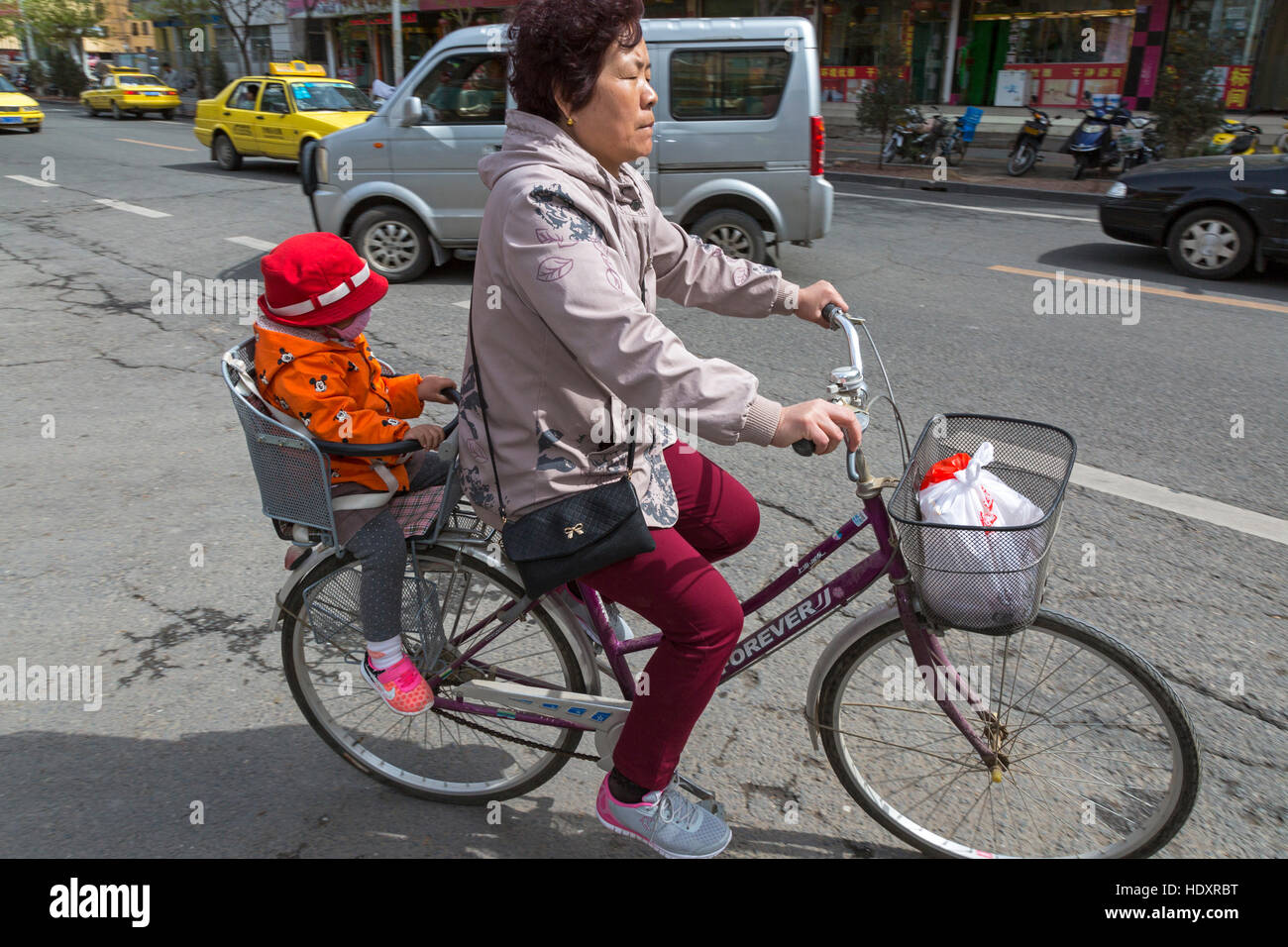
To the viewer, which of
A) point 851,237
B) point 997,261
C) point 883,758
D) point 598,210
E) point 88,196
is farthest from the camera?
point 88,196

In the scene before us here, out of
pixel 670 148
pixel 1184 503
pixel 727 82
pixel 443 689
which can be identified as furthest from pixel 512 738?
pixel 727 82

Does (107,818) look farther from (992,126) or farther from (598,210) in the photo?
(992,126)

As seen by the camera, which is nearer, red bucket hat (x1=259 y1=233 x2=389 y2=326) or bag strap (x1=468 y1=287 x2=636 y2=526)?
bag strap (x1=468 y1=287 x2=636 y2=526)

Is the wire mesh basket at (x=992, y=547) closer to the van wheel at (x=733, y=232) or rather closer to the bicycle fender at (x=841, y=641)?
the bicycle fender at (x=841, y=641)

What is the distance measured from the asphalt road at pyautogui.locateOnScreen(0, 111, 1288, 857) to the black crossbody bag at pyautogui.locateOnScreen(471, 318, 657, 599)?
0.89 metres

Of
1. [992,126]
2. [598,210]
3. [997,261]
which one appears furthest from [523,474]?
[992,126]

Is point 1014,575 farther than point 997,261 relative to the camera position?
No

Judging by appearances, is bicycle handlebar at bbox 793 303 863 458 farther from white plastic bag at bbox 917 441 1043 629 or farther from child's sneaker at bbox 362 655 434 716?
child's sneaker at bbox 362 655 434 716

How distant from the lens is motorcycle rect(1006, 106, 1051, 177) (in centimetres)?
1568

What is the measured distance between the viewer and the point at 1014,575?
1.89 m

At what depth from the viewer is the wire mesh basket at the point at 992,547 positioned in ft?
6.16

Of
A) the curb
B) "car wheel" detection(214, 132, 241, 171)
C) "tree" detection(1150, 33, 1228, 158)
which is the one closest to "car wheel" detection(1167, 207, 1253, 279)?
the curb

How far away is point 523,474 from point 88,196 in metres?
14.0

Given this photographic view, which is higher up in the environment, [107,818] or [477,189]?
[477,189]
